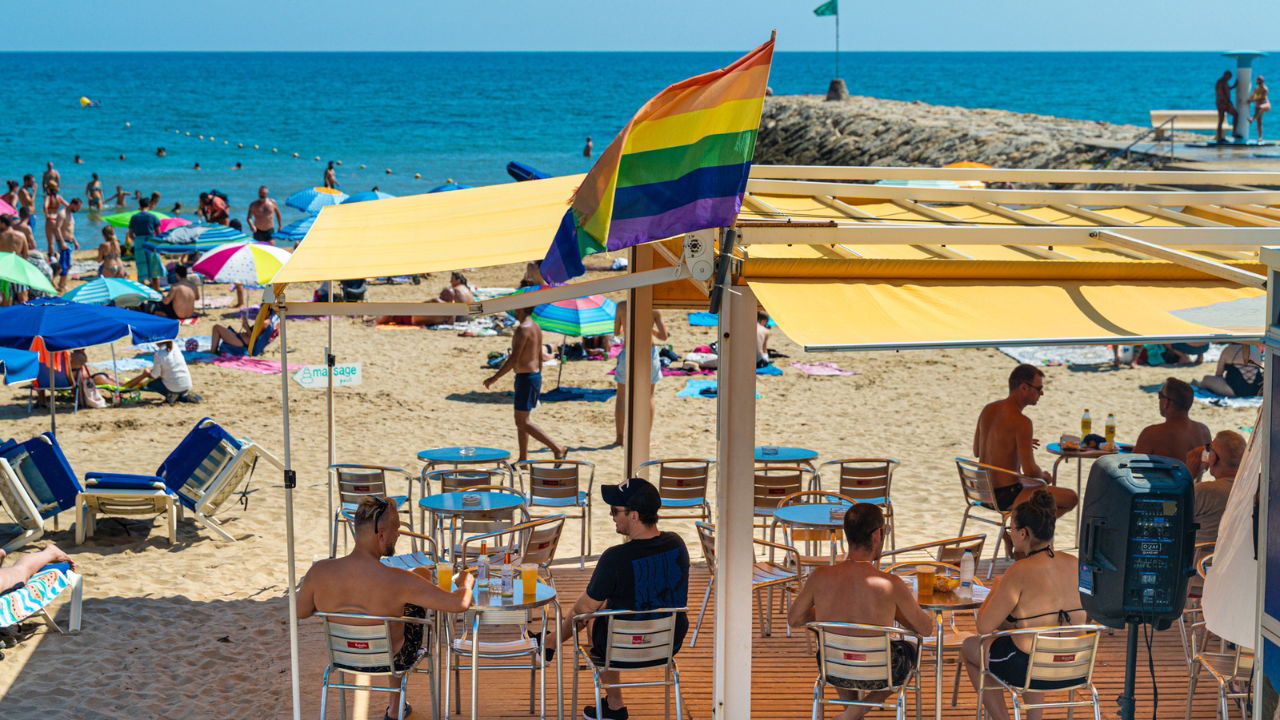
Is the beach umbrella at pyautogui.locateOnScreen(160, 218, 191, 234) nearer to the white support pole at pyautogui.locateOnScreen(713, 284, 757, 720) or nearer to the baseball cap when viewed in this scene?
the baseball cap

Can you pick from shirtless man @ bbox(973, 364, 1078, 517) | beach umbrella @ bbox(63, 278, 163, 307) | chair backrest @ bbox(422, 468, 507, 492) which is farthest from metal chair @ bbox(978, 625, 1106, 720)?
beach umbrella @ bbox(63, 278, 163, 307)

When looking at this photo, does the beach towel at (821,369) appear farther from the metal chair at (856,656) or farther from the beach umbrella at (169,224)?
the beach umbrella at (169,224)

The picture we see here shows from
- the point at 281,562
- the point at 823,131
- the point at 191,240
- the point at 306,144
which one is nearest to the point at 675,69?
the point at 306,144

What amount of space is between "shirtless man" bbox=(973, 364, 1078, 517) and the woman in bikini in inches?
105

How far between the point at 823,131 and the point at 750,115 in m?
46.1

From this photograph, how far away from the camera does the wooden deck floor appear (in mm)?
5914

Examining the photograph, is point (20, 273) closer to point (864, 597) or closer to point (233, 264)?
point (233, 264)

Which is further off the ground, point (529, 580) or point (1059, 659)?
point (529, 580)

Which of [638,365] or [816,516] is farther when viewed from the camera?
[638,365]

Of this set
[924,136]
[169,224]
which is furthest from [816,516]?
[924,136]

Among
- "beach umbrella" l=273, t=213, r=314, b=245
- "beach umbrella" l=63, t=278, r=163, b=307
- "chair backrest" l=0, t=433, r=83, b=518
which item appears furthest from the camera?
"beach umbrella" l=273, t=213, r=314, b=245

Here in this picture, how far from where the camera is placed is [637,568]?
5477 millimetres

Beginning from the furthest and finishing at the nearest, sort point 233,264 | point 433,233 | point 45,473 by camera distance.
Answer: point 233,264
point 45,473
point 433,233

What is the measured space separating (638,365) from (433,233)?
1858mm
